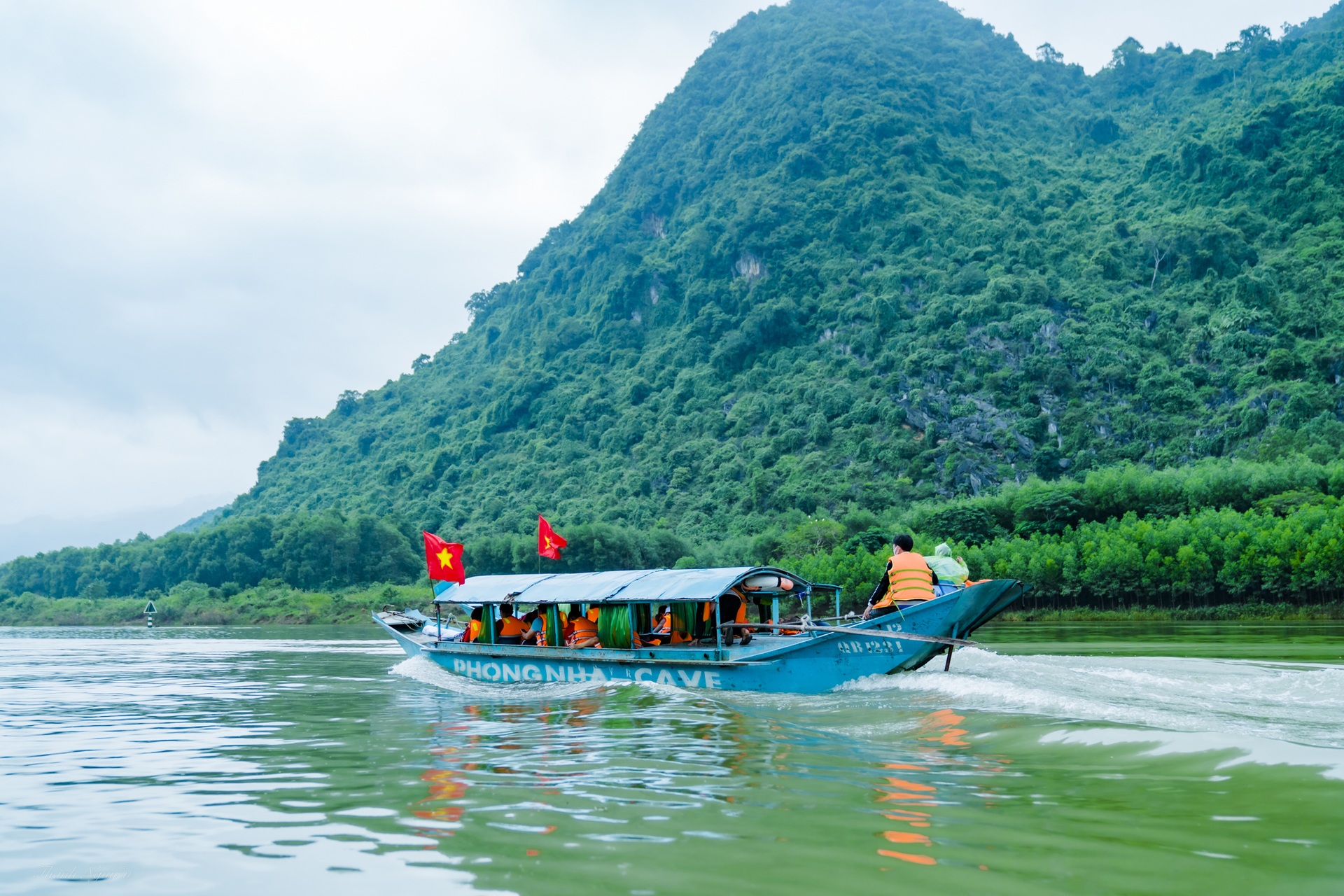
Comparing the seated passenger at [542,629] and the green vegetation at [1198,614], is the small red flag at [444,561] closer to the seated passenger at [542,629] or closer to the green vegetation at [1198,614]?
the seated passenger at [542,629]

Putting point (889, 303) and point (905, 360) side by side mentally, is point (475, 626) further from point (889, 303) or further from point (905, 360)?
point (889, 303)

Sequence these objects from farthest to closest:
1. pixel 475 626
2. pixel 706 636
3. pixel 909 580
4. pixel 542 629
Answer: pixel 475 626, pixel 542 629, pixel 706 636, pixel 909 580

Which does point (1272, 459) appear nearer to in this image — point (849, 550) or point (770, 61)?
point (849, 550)

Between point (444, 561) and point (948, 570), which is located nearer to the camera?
point (948, 570)

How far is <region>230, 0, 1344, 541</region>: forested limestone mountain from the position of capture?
2643 inches

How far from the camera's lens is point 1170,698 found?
10969 millimetres

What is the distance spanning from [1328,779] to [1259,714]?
3.92 metres

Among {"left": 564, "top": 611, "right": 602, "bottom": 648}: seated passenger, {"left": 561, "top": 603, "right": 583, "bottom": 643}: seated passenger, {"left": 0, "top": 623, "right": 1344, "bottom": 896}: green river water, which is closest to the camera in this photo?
{"left": 0, "top": 623, "right": 1344, "bottom": 896}: green river water

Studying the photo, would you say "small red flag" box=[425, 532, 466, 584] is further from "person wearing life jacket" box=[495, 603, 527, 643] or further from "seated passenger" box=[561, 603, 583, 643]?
"seated passenger" box=[561, 603, 583, 643]

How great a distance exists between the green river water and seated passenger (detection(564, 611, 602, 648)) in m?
2.12

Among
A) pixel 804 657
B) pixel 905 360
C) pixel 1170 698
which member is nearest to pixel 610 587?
pixel 804 657

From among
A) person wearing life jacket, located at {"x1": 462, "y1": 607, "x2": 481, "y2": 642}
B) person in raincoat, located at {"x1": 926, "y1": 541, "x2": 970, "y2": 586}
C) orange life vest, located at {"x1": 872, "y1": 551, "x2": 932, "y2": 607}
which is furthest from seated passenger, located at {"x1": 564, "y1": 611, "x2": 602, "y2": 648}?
person in raincoat, located at {"x1": 926, "y1": 541, "x2": 970, "y2": 586}

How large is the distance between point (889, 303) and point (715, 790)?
269 ft

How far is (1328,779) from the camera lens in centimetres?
623
